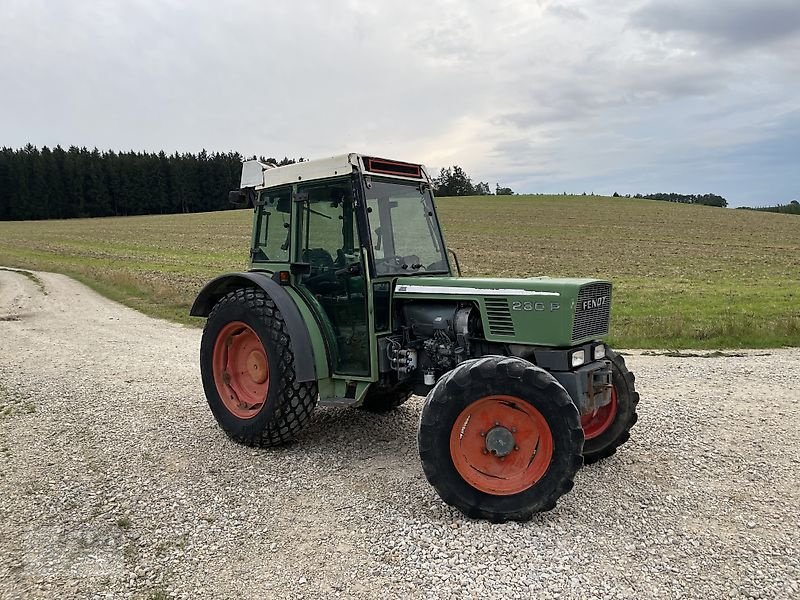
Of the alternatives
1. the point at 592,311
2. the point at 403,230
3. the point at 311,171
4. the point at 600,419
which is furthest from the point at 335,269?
the point at 600,419

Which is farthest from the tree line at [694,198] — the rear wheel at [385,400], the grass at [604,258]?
the rear wheel at [385,400]

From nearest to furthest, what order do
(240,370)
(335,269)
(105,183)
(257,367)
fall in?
(335,269), (257,367), (240,370), (105,183)

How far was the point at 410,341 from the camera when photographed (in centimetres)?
510

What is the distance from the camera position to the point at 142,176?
7344cm

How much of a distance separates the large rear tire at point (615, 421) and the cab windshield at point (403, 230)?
1.69m

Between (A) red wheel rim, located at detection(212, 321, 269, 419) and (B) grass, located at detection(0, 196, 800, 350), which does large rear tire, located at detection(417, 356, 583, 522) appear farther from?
(B) grass, located at detection(0, 196, 800, 350)

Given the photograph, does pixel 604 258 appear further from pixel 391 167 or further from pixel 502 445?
pixel 502 445

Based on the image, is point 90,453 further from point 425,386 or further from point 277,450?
point 425,386

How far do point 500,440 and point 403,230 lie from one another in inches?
79.9

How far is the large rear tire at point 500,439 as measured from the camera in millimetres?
3922

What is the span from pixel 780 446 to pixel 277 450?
4.35 metres

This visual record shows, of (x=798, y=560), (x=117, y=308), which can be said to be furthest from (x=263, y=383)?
(x=117, y=308)

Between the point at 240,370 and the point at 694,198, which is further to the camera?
the point at 694,198

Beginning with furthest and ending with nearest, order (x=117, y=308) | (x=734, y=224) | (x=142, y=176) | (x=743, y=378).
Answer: (x=142, y=176)
(x=734, y=224)
(x=117, y=308)
(x=743, y=378)
